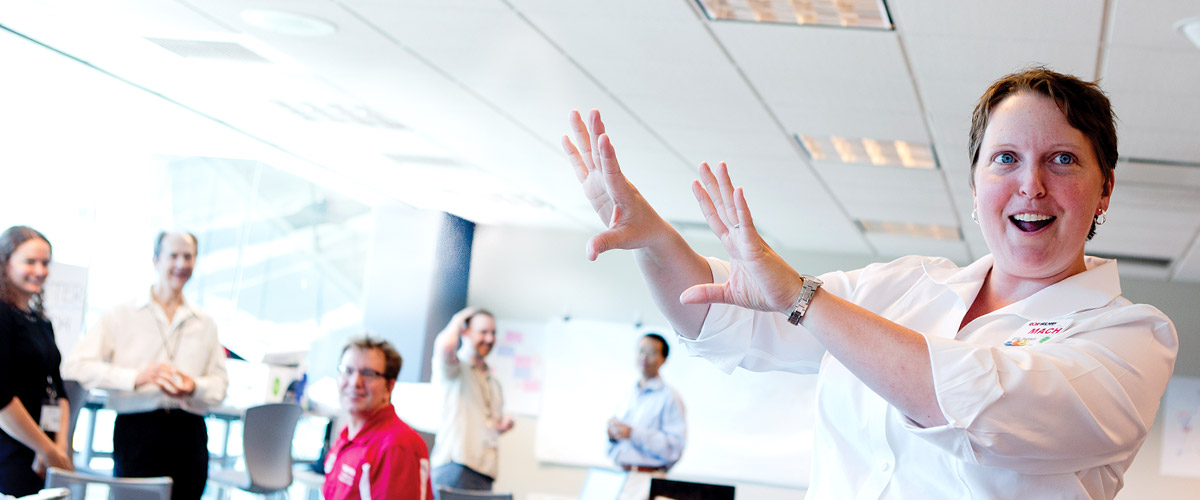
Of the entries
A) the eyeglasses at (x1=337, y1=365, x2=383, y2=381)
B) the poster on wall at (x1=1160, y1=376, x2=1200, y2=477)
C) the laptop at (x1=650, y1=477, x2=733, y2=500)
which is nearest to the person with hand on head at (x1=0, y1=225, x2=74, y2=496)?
the eyeglasses at (x1=337, y1=365, x2=383, y2=381)

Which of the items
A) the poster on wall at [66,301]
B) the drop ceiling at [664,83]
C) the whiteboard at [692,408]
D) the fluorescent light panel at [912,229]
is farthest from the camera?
the whiteboard at [692,408]

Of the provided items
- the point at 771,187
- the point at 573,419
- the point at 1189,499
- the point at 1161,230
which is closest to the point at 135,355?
the point at 771,187

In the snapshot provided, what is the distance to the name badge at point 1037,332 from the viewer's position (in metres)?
1.11

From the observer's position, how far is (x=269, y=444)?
5.24 metres

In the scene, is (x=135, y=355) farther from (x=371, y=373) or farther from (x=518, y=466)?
(x=518, y=466)

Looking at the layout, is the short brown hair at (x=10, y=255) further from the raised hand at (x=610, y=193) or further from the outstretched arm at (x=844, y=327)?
the outstretched arm at (x=844, y=327)

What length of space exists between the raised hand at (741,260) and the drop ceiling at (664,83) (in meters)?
1.89

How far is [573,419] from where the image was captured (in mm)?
8867

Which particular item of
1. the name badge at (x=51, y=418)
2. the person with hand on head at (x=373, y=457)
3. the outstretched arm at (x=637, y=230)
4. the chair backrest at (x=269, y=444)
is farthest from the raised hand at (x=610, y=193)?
the chair backrest at (x=269, y=444)

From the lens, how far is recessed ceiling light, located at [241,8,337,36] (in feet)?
11.9

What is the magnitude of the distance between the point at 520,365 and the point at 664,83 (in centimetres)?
545

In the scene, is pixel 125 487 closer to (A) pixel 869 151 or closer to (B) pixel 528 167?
(B) pixel 528 167

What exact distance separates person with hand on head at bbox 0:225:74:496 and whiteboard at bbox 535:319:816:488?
5016mm

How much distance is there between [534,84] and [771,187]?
7.02 feet
